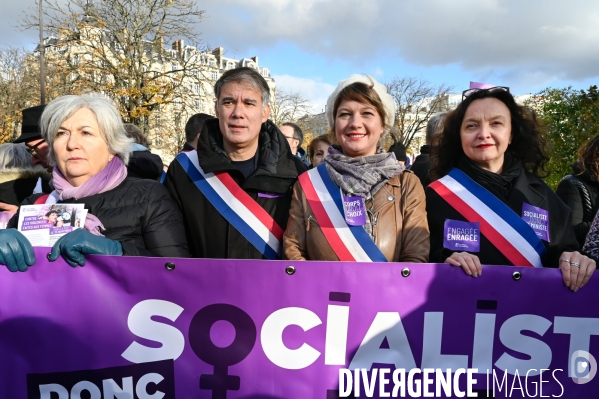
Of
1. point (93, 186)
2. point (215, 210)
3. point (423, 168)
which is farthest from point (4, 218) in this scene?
point (423, 168)

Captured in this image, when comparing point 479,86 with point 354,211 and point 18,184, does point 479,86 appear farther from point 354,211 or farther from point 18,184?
point 18,184

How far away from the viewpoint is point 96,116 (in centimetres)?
262

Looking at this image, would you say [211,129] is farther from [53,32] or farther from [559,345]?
[53,32]

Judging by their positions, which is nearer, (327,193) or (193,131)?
(327,193)

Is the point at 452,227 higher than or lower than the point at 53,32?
lower

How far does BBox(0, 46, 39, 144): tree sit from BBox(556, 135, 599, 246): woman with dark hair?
26594 mm

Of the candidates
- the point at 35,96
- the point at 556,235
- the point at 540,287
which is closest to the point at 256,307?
the point at 540,287

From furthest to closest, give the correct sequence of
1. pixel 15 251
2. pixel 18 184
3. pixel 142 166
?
pixel 142 166
pixel 18 184
pixel 15 251

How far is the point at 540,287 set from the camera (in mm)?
2244

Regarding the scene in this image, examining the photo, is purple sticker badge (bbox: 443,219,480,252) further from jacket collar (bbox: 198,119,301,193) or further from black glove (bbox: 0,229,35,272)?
black glove (bbox: 0,229,35,272)

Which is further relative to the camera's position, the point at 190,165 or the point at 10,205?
the point at 10,205

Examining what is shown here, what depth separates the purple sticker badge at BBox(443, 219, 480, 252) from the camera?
2488 mm

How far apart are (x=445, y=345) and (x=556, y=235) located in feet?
2.76

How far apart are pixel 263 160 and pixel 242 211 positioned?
1.07 feet
